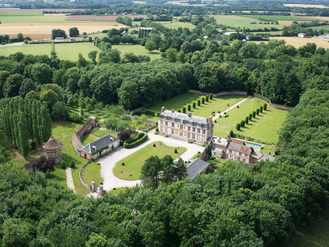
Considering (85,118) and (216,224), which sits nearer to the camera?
(216,224)

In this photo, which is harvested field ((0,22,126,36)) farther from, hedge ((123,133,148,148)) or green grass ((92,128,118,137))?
hedge ((123,133,148,148))

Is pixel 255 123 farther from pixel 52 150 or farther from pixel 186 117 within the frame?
pixel 52 150

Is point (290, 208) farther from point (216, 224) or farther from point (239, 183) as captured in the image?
point (216, 224)

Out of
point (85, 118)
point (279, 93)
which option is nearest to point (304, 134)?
point (279, 93)

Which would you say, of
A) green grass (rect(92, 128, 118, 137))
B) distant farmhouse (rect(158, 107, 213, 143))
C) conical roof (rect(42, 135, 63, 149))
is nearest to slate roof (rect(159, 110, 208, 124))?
distant farmhouse (rect(158, 107, 213, 143))

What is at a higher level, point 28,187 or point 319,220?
point 28,187

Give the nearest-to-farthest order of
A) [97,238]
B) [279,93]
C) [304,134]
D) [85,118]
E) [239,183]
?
[97,238], [239,183], [304,134], [85,118], [279,93]

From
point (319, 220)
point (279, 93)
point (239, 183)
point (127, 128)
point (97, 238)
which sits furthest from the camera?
point (279, 93)
